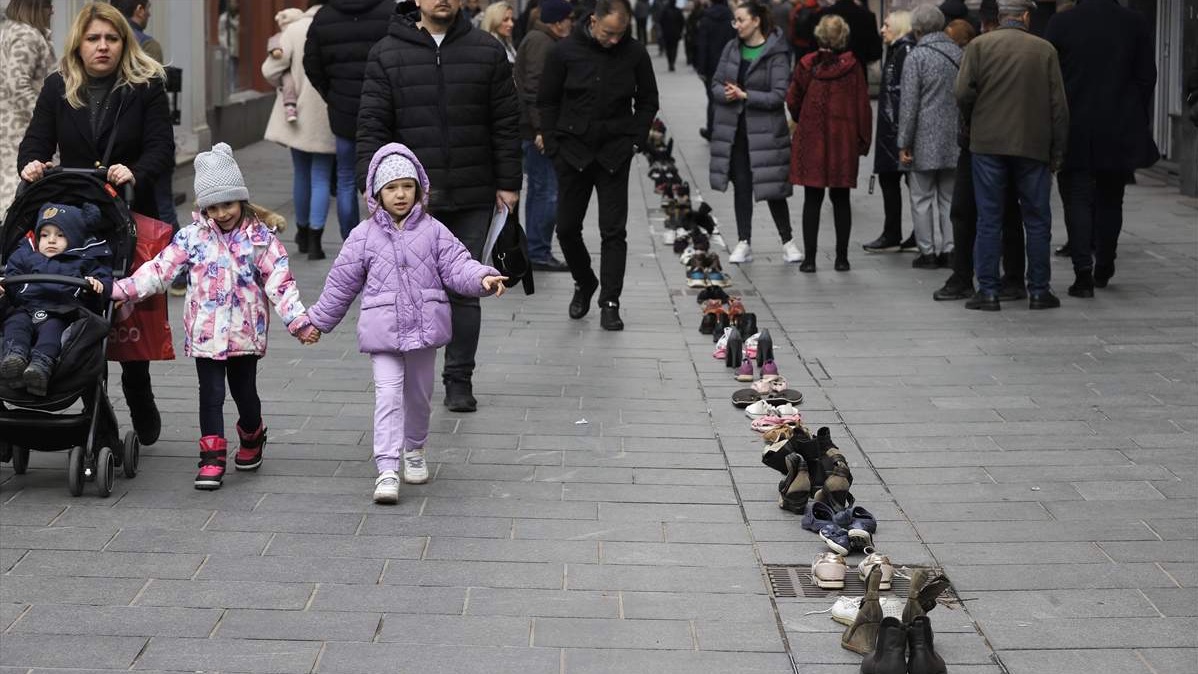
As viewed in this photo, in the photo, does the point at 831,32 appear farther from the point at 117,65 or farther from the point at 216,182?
the point at 216,182

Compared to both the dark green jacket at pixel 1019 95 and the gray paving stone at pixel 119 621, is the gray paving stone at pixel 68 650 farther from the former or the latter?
the dark green jacket at pixel 1019 95

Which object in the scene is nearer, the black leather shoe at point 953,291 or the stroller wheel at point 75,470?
the stroller wheel at point 75,470

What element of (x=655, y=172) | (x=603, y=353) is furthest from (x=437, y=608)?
(x=655, y=172)

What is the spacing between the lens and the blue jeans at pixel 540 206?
41.8ft

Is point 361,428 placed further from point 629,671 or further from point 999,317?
point 999,317

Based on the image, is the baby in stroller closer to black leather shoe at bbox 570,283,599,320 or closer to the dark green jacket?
black leather shoe at bbox 570,283,599,320

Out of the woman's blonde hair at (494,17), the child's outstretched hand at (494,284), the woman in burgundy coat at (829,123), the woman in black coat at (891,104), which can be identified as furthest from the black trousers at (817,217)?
the child's outstretched hand at (494,284)

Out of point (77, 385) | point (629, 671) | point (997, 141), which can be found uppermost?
point (997, 141)

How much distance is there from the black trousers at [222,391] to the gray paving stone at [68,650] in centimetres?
189

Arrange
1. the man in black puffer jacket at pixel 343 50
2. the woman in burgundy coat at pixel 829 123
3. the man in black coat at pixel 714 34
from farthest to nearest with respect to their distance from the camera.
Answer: the man in black coat at pixel 714 34 → the woman in burgundy coat at pixel 829 123 → the man in black puffer jacket at pixel 343 50

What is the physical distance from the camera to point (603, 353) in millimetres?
9797

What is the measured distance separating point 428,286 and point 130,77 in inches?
75.7

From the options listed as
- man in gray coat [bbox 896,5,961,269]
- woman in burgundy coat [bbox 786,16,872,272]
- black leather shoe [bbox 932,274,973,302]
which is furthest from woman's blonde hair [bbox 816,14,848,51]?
black leather shoe [bbox 932,274,973,302]

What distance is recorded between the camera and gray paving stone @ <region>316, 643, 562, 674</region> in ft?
16.3
